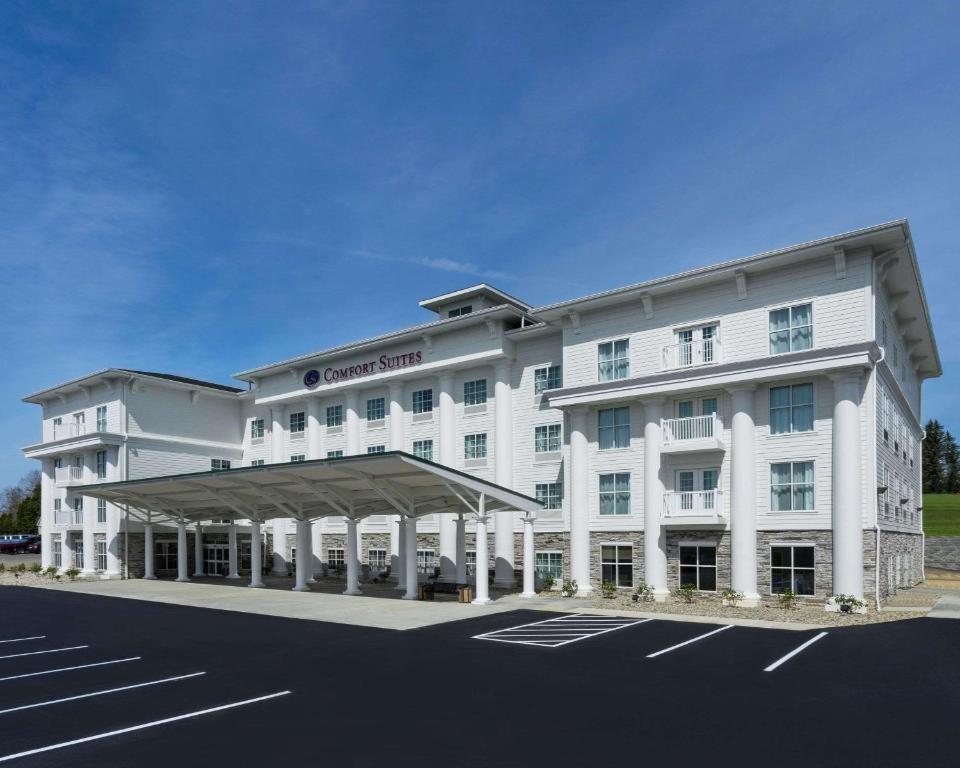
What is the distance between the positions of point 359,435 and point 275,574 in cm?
Result: 1099

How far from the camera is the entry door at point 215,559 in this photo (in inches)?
1973

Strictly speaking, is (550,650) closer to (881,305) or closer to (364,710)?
(364,710)

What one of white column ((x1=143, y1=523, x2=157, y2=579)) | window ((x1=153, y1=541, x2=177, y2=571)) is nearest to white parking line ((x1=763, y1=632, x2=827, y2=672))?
white column ((x1=143, y1=523, x2=157, y2=579))

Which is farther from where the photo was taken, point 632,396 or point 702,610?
point 632,396

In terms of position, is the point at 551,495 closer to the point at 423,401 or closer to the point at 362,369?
the point at 423,401

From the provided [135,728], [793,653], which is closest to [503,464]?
[793,653]

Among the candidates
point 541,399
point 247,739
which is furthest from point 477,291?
point 247,739

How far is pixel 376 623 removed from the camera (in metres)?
23.7

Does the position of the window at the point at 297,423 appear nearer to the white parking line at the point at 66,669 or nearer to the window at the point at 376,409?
the window at the point at 376,409

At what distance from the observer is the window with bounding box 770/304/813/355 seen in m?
27.6

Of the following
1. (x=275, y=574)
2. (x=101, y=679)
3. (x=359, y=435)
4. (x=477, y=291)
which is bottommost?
(x=275, y=574)

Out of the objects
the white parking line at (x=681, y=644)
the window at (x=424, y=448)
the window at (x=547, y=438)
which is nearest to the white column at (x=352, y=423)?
the window at (x=424, y=448)

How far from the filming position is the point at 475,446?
3878cm

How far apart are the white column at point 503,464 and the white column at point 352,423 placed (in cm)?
1018
